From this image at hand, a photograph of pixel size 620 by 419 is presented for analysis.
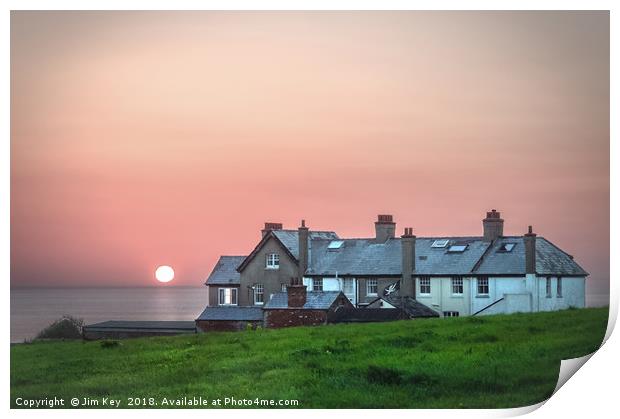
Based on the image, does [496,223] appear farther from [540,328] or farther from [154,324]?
[154,324]

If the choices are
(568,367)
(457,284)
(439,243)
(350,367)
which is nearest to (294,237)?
(439,243)

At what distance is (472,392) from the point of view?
17969mm

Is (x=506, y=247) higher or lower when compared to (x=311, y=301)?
higher

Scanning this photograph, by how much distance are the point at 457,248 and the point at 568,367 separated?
9.12 meters

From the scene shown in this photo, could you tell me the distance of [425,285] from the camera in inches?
1118

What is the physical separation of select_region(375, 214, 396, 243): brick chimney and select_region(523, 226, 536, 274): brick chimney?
294 centimetres

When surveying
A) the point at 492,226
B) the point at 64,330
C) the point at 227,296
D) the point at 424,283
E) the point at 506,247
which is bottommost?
the point at 64,330

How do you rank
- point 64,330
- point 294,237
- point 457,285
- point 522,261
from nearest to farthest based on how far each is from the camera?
point 522,261
point 457,285
point 294,237
point 64,330

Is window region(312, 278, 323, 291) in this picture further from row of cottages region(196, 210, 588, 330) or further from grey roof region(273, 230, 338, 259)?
grey roof region(273, 230, 338, 259)

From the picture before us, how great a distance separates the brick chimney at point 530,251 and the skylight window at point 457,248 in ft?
7.87

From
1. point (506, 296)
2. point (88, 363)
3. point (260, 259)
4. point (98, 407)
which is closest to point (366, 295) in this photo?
point (260, 259)

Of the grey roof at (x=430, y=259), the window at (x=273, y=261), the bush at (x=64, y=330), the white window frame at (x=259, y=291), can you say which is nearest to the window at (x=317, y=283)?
the grey roof at (x=430, y=259)

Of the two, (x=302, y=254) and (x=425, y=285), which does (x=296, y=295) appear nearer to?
(x=302, y=254)
